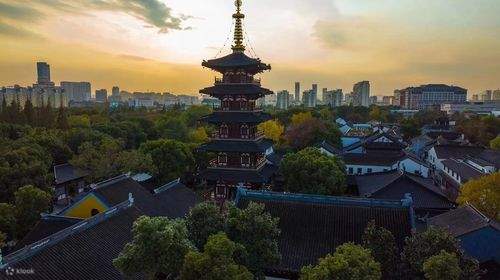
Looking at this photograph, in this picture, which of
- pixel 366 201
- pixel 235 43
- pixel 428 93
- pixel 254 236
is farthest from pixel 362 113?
pixel 254 236

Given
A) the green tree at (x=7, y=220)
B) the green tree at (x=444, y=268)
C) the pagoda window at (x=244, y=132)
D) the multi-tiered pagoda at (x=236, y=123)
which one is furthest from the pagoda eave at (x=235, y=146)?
the green tree at (x=444, y=268)

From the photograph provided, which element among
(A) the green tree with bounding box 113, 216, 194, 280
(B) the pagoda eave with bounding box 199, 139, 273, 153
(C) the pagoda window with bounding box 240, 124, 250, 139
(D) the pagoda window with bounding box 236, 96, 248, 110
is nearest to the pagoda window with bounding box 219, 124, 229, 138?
(B) the pagoda eave with bounding box 199, 139, 273, 153

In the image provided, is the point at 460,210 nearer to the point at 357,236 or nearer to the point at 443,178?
the point at 357,236

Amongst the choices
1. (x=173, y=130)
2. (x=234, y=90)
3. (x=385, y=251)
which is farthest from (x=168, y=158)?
(x=385, y=251)

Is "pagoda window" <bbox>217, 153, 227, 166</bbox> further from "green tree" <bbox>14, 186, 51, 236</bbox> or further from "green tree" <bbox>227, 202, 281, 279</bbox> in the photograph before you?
"green tree" <bbox>227, 202, 281, 279</bbox>

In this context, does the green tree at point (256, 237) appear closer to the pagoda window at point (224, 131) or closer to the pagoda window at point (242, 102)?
the pagoda window at point (224, 131)
